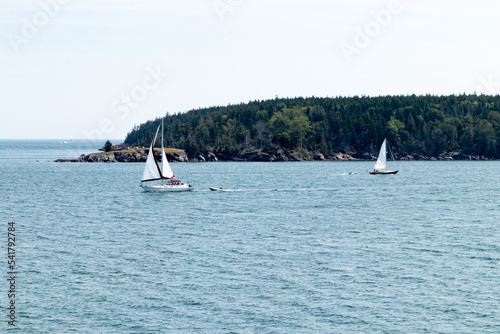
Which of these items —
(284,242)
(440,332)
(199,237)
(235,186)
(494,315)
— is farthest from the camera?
(235,186)

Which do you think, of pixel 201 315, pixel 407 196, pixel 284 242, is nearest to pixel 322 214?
pixel 284 242

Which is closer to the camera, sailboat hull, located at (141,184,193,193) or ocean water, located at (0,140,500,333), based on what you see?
ocean water, located at (0,140,500,333)

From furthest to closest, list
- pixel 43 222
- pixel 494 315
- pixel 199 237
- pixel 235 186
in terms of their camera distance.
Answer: pixel 235 186, pixel 43 222, pixel 199 237, pixel 494 315

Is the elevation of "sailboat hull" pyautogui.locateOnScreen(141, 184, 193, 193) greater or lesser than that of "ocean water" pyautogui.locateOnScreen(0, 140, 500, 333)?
greater

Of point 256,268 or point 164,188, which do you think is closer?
point 256,268

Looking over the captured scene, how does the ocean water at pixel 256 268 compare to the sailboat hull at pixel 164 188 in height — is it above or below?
below

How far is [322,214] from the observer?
79750 mm

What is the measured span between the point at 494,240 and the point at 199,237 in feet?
91.1

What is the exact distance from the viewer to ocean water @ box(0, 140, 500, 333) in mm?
35688

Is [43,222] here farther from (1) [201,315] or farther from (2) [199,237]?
(1) [201,315]

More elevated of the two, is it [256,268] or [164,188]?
[164,188]

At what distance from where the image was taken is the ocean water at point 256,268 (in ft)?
117

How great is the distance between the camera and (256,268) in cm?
4691

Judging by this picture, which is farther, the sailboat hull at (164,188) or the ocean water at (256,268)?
the sailboat hull at (164,188)
